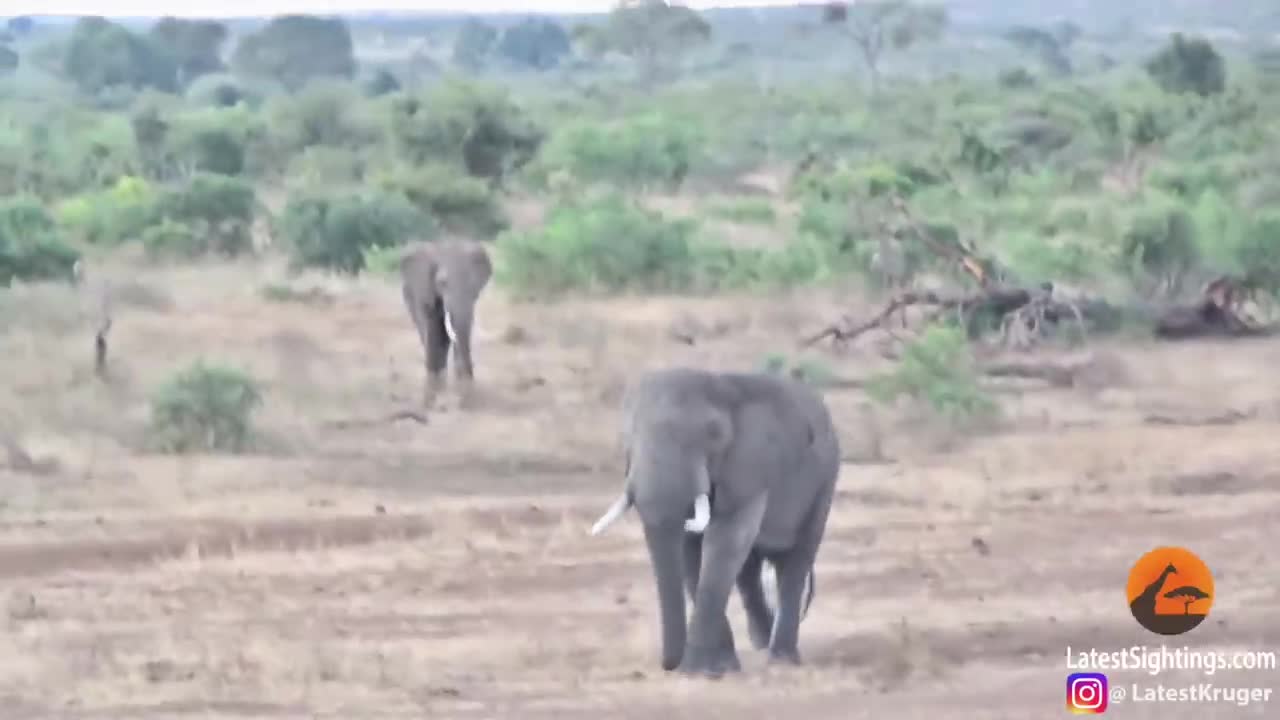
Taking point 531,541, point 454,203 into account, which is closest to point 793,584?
point 531,541

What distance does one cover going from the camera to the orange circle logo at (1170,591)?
30.4ft

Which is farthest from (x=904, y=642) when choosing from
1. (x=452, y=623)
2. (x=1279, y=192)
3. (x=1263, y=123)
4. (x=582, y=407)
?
(x=1263, y=123)

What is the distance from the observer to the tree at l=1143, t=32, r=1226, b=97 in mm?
54719

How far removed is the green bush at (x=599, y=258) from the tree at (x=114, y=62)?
177 ft

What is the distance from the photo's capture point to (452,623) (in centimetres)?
945

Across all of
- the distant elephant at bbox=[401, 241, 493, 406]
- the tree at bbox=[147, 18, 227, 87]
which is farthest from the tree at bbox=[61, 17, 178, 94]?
the distant elephant at bbox=[401, 241, 493, 406]

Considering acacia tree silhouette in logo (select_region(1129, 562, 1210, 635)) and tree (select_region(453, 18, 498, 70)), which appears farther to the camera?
tree (select_region(453, 18, 498, 70))

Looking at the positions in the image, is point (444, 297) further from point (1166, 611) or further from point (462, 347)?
point (1166, 611)

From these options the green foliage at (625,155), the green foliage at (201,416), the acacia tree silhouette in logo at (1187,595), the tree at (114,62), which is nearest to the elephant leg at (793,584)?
the acacia tree silhouette in logo at (1187,595)

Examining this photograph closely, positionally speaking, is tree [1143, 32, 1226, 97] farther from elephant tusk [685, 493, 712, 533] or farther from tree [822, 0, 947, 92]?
elephant tusk [685, 493, 712, 533]

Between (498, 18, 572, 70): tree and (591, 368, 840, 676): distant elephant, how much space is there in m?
98.8

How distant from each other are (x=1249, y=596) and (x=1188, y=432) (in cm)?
462

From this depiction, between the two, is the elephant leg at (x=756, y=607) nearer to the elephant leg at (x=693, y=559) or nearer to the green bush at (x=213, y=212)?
the elephant leg at (x=693, y=559)

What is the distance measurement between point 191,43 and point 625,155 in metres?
52.9
